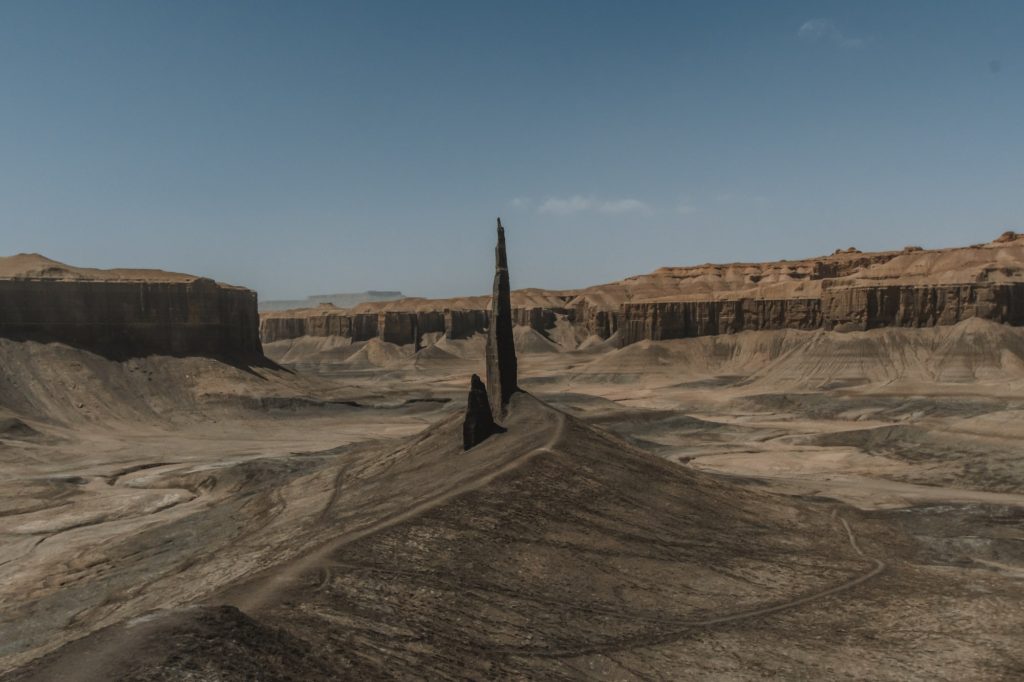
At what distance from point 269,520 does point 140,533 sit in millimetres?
5038

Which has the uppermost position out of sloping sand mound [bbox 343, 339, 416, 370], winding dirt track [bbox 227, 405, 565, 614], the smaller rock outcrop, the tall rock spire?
the tall rock spire

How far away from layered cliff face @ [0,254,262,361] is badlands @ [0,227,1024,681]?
199 millimetres

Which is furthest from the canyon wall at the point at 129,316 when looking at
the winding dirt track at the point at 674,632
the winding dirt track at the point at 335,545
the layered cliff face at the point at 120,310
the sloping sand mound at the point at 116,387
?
the winding dirt track at the point at 674,632

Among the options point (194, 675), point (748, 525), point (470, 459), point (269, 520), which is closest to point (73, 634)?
point (269, 520)

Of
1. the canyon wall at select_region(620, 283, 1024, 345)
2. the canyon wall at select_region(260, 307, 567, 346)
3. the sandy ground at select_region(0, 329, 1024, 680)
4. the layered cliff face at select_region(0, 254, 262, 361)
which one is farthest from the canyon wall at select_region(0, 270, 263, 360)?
the canyon wall at select_region(260, 307, 567, 346)

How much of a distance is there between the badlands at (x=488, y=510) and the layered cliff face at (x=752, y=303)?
2.75 metres

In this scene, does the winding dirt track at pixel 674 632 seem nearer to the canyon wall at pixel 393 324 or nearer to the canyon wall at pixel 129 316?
the canyon wall at pixel 129 316

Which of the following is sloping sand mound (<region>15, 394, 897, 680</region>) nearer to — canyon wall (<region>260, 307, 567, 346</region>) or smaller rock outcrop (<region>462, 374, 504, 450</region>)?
smaller rock outcrop (<region>462, 374, 504, 450</region>)

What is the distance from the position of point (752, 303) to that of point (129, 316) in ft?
214

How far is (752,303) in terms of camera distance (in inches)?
3497

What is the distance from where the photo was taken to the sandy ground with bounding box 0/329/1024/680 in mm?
13352

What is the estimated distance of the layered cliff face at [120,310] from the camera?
5709 centimetres

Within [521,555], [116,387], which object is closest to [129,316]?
[116,387]

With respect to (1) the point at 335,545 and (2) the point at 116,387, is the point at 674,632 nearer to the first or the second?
(1) the point at 335,545
